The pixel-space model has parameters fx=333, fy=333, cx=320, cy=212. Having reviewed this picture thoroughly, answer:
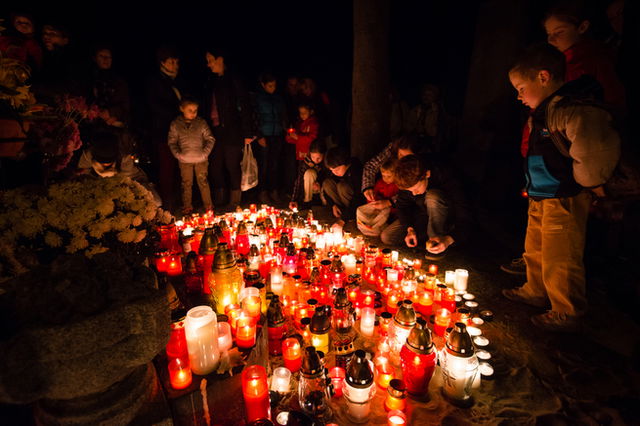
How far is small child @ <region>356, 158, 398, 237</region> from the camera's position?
5.27 metres

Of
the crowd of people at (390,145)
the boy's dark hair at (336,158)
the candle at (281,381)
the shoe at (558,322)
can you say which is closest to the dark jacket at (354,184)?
the crowd of people at (390,145)

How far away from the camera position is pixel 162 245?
12.5 feet

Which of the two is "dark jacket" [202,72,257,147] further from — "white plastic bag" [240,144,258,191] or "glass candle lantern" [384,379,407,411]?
"glass candle lantern" [384,379,407,411]

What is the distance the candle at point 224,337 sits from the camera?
2242mm

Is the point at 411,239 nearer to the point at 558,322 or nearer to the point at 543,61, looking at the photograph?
the point at 558,322

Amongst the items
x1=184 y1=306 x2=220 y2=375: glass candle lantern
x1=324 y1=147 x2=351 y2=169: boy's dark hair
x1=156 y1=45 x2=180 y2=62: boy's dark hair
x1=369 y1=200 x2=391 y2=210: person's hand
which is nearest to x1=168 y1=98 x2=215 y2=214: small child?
x1=156 y1=45 x2=180 y2=62: boy's dark hair

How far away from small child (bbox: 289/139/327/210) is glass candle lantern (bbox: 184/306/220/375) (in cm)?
451

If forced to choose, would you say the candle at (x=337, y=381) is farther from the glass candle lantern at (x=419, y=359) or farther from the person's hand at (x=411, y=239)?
the person's hand at (x=411, y=239)

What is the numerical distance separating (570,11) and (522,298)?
285 cm

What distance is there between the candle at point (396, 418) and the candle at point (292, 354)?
30.5 inches

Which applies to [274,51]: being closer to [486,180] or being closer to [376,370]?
[486,180]

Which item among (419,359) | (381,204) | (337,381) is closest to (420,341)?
(419,359)

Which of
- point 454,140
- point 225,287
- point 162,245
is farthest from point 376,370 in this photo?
point 454,140

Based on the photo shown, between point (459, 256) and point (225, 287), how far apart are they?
11.1 ft
